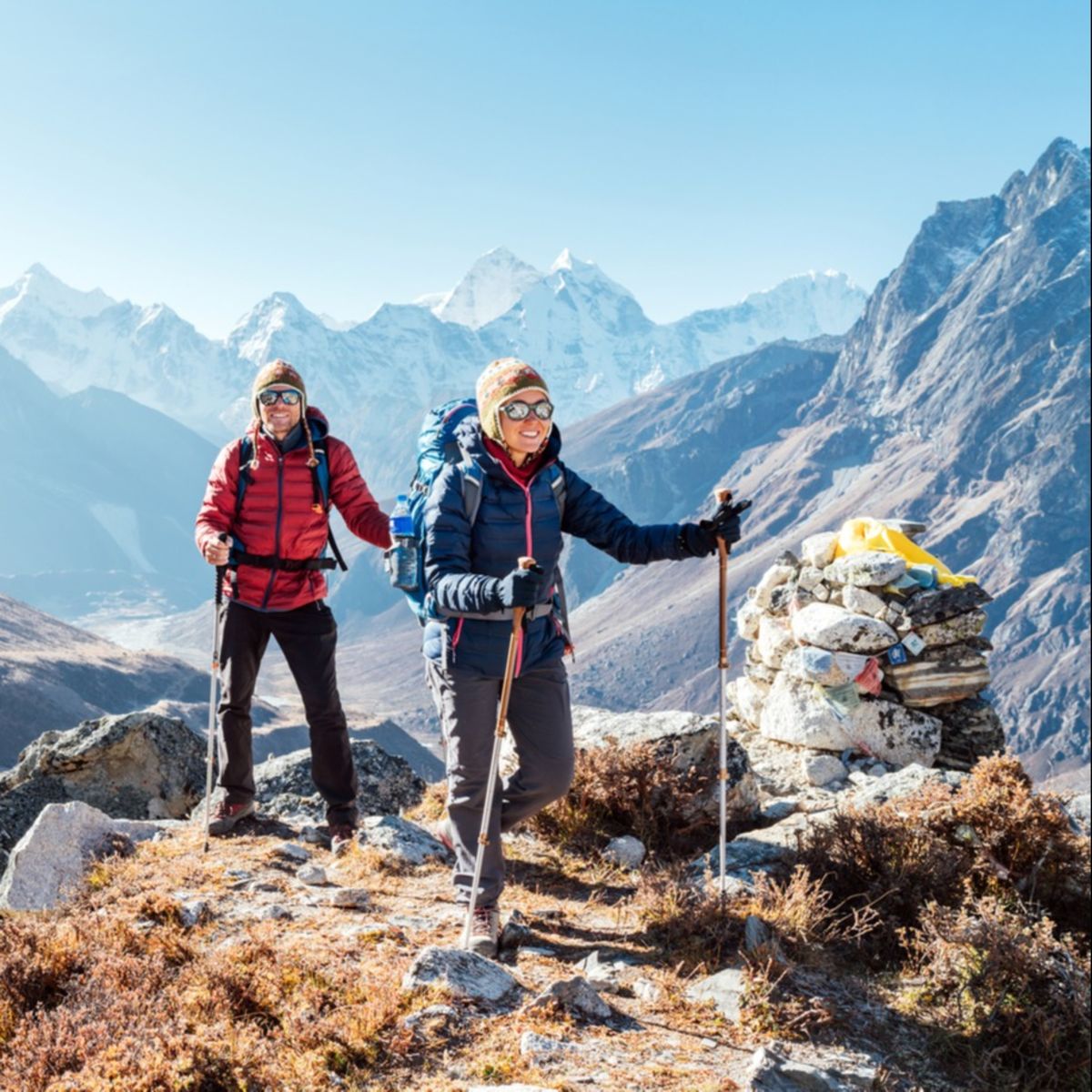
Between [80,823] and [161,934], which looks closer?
[161,934]

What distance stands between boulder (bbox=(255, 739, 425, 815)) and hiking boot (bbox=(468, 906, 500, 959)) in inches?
184

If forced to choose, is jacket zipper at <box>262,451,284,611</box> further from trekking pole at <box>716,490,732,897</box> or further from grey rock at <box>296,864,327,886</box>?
trekking pole at <box>716,490,732,897</box>

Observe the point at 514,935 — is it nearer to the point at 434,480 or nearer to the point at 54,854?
the point at 434,480

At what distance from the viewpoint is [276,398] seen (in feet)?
22.2

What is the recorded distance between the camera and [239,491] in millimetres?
6930

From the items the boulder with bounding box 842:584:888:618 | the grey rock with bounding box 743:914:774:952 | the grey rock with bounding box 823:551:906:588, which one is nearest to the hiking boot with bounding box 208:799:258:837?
the grey rock with bounding box 743:914:774:952

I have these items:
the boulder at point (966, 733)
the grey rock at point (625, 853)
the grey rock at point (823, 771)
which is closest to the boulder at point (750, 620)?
the boulder at point (966, 733)

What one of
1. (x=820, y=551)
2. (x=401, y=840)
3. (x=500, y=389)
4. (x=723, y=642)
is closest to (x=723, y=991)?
(x=723, y=642)

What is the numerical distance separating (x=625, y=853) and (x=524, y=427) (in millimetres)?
3560

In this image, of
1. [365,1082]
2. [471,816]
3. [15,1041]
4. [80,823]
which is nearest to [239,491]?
[80,823]

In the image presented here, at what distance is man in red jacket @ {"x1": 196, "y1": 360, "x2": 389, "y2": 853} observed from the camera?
6930 millimetres

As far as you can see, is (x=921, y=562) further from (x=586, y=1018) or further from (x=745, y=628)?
(x=586, y=1018)

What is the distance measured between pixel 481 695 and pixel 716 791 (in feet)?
10.8

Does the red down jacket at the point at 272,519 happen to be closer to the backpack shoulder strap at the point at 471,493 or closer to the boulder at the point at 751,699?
the backpack shoulder strap at the point at 471,493
